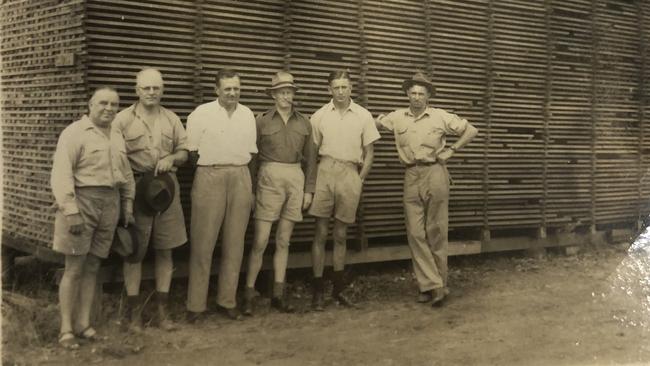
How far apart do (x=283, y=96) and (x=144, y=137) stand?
1356mm

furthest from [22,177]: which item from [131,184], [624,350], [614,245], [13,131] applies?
[614,245]

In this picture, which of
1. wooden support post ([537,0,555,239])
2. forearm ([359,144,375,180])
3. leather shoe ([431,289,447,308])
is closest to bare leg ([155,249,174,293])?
forearm ([359,144,375,180])

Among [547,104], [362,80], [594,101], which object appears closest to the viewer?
[362,80]

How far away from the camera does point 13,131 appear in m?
6.57

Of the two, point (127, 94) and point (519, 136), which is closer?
point (127, 94)

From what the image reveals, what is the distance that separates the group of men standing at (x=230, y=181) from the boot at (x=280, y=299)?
10 millimetres

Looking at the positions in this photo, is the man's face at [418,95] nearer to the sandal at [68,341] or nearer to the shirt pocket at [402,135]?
the shirt pocket at [402,135]

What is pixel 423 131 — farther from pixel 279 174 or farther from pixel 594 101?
pixel 594 101

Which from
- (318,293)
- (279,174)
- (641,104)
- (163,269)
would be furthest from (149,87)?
(641,104)

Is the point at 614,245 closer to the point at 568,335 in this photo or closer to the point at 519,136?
the point at 519,136

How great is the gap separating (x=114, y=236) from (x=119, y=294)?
1.13 meters

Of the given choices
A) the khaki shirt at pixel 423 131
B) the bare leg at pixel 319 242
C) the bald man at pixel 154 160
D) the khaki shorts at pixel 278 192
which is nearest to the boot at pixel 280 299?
the bare leg at pixel 319 242

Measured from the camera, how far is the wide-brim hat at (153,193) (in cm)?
531

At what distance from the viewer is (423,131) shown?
6.66 meters
